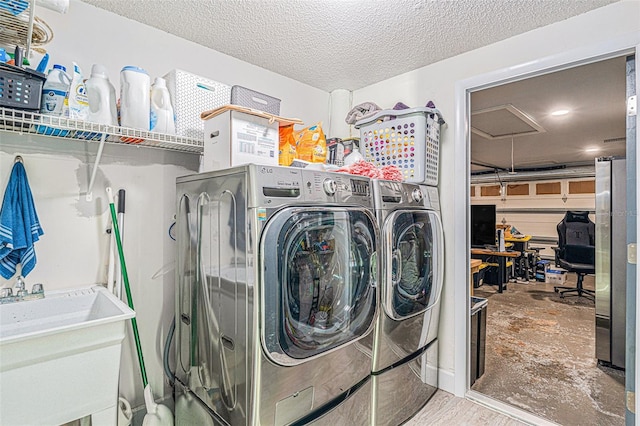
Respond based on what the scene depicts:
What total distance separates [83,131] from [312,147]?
3.99 feet

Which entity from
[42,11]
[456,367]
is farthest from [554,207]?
[42,11]

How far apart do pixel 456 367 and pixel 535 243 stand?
791cm

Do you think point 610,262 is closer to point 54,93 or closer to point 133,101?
point 133,101

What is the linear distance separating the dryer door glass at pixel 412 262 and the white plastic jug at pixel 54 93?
165 centimetres

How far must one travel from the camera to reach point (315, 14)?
6.15 ft

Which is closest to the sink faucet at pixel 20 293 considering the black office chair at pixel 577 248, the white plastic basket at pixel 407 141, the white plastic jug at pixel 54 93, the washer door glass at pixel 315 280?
the white plastic jug at pixel 54 93

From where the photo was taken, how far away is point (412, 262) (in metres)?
2.11

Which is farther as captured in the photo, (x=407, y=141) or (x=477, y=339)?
(x=477, y=339)

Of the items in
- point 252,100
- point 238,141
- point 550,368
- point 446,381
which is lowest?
point 550,368

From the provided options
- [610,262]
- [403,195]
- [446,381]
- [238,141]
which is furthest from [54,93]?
[610,262]

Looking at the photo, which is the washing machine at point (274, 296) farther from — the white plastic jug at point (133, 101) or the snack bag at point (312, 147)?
the snack bag at point (312, 147)

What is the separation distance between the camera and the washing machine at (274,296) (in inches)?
51.1

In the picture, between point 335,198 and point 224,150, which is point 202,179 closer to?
point 224,150

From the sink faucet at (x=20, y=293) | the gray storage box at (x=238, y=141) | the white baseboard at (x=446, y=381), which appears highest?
the gray storage box at (x=238, y=141)
